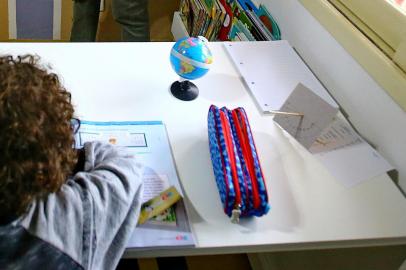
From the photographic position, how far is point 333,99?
1.18 m

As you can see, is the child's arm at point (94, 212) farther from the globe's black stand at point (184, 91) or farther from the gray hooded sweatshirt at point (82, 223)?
the globe's black stand at point (184, 91)

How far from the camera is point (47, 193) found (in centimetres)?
61

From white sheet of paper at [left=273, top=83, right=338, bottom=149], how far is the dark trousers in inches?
45.2

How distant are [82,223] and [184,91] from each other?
48cm

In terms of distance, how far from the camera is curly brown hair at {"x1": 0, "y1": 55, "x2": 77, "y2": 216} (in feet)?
1.83

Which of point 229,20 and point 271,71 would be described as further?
point 229,20

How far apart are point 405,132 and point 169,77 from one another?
56cm

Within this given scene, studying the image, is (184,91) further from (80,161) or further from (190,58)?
(80,161)

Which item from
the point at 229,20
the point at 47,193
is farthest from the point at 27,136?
the point at 229,20

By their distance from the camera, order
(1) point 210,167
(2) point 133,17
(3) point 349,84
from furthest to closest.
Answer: (2) point 133,17, (3) point 349,84, (1) point 210,167

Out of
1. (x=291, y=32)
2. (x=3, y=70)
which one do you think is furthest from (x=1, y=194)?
(x=291, y=32)

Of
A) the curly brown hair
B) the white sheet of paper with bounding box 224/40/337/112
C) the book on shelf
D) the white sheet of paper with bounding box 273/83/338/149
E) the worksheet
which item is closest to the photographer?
the curly brown hair

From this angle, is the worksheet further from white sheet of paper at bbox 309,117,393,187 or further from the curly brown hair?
white sheet of paper at bbox 309,117,393,187

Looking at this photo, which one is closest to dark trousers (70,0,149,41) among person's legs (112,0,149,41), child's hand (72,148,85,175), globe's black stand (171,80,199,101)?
person's legs (112,0,149,41)
